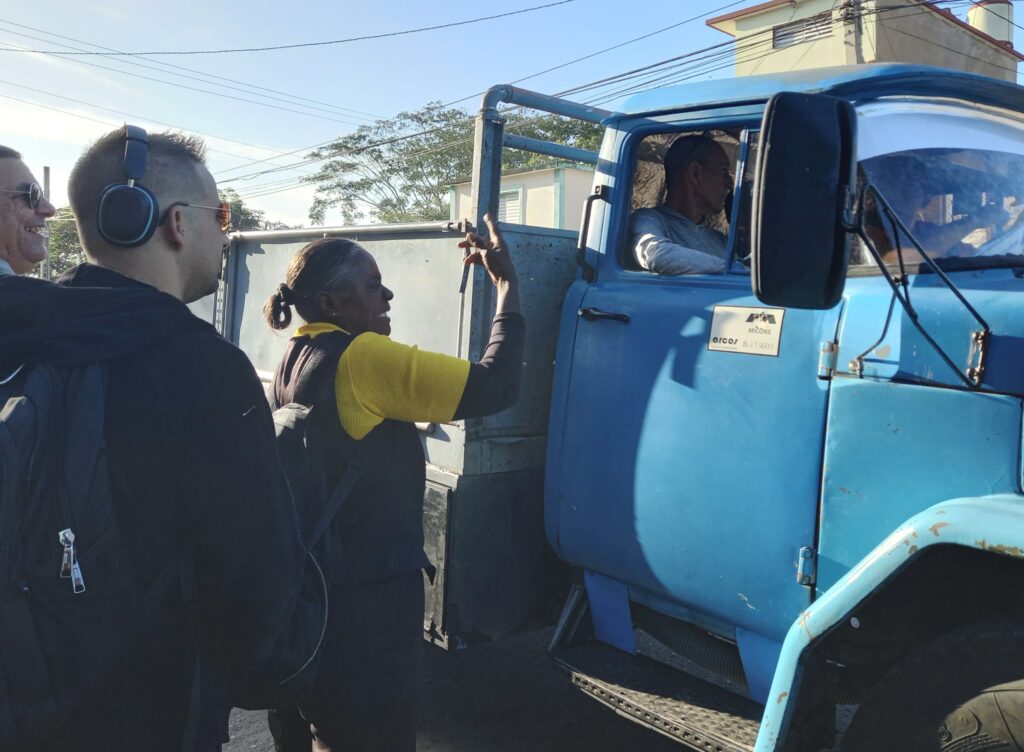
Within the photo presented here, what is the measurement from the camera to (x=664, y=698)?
2629 mm

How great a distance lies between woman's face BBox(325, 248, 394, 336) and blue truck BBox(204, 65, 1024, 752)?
2.09 ft

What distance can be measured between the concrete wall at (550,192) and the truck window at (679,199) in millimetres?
19398

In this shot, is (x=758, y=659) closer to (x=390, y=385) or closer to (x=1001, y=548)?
(x=1001, y=548)

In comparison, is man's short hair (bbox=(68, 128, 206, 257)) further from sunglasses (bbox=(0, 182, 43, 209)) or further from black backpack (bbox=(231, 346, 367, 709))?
sunglasses (bbox=(0, 182, 43, 209))

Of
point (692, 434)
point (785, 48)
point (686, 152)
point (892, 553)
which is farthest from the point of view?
point (785, 48)

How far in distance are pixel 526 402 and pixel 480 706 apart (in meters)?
1.58

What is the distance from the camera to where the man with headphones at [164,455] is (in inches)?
53.2

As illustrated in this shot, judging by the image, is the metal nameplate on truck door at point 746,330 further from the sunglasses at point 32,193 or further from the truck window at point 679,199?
the sunglasses at point 32,193

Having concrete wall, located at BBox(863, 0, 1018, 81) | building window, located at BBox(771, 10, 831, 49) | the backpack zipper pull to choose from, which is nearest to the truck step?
the backpack zipper pull

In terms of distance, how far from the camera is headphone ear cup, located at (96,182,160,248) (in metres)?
1.45

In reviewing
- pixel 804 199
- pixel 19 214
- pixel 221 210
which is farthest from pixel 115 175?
pixel 19 214

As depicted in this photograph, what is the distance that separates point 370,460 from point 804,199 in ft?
4.22

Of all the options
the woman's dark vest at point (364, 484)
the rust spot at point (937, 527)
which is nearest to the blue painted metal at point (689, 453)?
the rust spot at point (937, 527)

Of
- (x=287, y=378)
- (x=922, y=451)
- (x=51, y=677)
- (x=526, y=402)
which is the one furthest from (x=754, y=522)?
(x=51, y=677)
